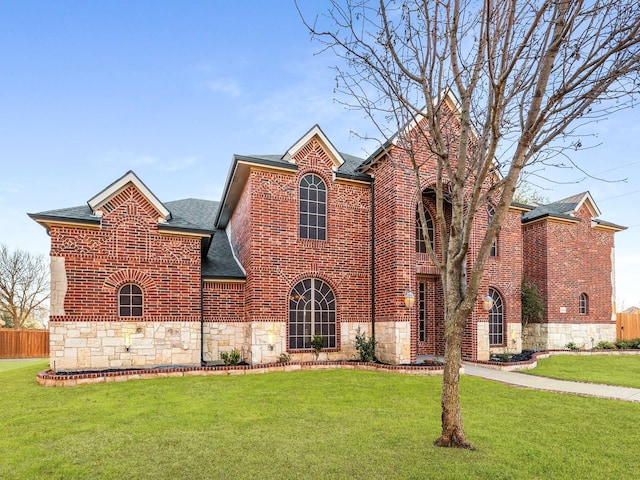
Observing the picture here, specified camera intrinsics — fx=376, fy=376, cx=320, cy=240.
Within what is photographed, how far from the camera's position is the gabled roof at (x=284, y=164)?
40.2ft

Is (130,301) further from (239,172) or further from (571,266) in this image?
(571,266)

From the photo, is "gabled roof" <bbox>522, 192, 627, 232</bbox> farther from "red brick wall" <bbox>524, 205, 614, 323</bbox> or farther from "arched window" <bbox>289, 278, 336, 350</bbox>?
"arched window" <bbox>289, 278, 336, 350</bbox>

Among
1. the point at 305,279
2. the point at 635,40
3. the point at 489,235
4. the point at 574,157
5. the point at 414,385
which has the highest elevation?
the point at 635,40

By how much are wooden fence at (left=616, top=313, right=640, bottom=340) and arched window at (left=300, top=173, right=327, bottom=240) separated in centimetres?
1996

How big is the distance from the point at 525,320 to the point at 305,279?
11225 millimetres

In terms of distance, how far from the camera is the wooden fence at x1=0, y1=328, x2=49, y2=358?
68.4 ft

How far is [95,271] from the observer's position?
11.1 meters

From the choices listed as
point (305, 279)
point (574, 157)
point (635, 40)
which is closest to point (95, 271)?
point (305, 279)

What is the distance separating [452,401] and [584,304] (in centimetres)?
1796

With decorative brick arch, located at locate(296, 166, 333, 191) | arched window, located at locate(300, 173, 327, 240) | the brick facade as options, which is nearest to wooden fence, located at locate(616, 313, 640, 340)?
the brick facade

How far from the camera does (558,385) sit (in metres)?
9.82

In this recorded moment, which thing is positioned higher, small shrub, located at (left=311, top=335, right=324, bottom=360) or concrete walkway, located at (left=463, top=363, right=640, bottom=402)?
small shrub, located at (left=311, top=335, right=324, bottom=360)

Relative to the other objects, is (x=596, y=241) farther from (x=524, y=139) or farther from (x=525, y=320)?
(x=524, y=139)

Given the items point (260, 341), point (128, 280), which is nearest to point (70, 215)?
point (128, 280)
